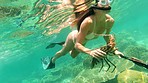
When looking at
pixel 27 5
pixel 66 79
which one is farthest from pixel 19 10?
pixel 66 79

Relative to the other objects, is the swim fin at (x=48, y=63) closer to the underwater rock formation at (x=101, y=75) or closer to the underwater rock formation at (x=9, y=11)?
the underwater rock formation at (x=101, y=75)

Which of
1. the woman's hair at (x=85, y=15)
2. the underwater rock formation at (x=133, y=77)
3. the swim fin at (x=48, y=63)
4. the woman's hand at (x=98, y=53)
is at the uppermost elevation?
the woman's hair at (x=85, y=15)

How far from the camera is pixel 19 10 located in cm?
1694

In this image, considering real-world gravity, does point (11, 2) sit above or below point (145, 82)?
above

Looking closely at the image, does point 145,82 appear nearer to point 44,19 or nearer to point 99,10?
point 99,10

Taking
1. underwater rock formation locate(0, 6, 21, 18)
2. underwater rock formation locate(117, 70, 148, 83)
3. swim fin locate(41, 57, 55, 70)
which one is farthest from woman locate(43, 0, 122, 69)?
underwater rock formation locate(0, 6, 21, 18)

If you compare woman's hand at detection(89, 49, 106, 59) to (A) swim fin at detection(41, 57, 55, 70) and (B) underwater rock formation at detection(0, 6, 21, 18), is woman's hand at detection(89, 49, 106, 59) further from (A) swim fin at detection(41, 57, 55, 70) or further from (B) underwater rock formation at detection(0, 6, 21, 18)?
(B) underwater rock formation at detection(0, 6, 21, 18)

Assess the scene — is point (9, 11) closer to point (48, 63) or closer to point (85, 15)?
point (48, 63)

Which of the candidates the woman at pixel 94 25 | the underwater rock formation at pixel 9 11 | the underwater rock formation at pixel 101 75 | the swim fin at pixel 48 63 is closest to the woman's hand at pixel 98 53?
the woman at pixel 94 25

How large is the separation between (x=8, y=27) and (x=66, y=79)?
37.1 feet

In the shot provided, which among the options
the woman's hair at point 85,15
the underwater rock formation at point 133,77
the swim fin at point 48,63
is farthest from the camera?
the underwater rock formation at point 133,77

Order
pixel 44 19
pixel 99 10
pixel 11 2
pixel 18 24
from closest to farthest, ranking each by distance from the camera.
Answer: pixel 99 10, pixel 11 2, pixel 44 19, pixel 18 24

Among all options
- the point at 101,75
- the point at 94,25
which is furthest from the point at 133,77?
the point at 94,25

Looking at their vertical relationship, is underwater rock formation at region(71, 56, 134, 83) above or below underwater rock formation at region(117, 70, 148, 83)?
below
